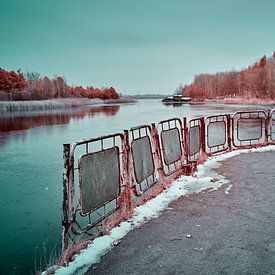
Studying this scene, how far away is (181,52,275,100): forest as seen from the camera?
3059 inches

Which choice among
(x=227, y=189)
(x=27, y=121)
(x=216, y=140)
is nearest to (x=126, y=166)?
(x=227, y=189)

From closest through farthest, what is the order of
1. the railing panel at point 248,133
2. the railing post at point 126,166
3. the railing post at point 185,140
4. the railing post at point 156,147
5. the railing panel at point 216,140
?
the railing post at point 126,166 → the railing post at point 156,147 → the railing post at point 185,140 → the railing panel at point 216,140 → the railing panel at point 248,133

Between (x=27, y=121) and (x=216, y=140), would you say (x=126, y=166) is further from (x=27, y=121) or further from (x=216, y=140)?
(x=27, y=121)

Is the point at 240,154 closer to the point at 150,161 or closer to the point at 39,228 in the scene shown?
the point at 150,161

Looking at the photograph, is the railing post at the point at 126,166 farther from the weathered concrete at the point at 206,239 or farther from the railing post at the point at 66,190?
the railing post at the point at 66,190

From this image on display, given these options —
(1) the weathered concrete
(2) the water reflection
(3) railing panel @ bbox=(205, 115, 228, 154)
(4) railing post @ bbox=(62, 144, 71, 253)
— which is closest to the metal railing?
(4) railing post @ bbox=(62, 144, 71, 253)

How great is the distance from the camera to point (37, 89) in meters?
92.9

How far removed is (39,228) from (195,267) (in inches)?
150

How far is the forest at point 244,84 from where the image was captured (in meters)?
77.7

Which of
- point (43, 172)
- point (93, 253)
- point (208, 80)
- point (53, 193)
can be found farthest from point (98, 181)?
point (208, 80)

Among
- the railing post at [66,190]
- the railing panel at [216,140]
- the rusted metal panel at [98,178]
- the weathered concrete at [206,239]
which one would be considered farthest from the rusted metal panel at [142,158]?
the railing panel at [216,140]

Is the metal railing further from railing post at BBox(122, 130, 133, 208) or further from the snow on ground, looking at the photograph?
the snow on ground

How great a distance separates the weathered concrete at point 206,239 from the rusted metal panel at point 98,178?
2.06 ft

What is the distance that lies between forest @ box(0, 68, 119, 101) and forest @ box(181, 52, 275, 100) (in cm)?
4203
